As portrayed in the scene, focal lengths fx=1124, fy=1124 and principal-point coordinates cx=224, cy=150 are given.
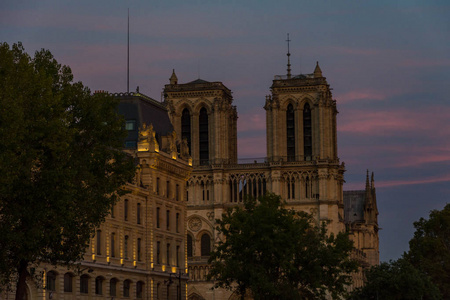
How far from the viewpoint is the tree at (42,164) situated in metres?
57.6

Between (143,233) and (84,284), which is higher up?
(143,233)

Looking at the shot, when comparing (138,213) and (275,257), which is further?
(138,213)

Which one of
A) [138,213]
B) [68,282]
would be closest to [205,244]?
[138,213]

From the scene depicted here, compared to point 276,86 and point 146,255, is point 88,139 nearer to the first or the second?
point 146,255

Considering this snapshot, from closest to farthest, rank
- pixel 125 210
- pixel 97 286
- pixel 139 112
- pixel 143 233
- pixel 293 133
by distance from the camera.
A: 1. pixel 97 286
2. pixel 125 210
3. pixel 143 233
4. pixel 139 112
5. pixel 293 133

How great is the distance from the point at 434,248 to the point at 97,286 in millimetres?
56666

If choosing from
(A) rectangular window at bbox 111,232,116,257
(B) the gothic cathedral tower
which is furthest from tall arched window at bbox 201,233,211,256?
(A) rectangular window at bbox 111,232,116,257

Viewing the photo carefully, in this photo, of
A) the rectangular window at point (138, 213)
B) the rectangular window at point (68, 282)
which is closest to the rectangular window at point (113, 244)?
the rectangular window at point (138, 213)

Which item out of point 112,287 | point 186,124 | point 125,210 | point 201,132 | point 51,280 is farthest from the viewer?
point 186,124

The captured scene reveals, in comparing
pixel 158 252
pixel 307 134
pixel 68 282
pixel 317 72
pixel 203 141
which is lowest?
pixel 68 282

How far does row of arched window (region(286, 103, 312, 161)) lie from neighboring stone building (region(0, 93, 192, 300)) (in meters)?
58.2

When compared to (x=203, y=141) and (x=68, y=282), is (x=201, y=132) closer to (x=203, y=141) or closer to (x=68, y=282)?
(x=203, y=141)

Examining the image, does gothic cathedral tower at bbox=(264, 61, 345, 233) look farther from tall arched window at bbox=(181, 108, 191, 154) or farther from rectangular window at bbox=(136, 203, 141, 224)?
rectangular window at bbox=(136, 203, 141, 224)

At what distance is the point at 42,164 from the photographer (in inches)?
2378
